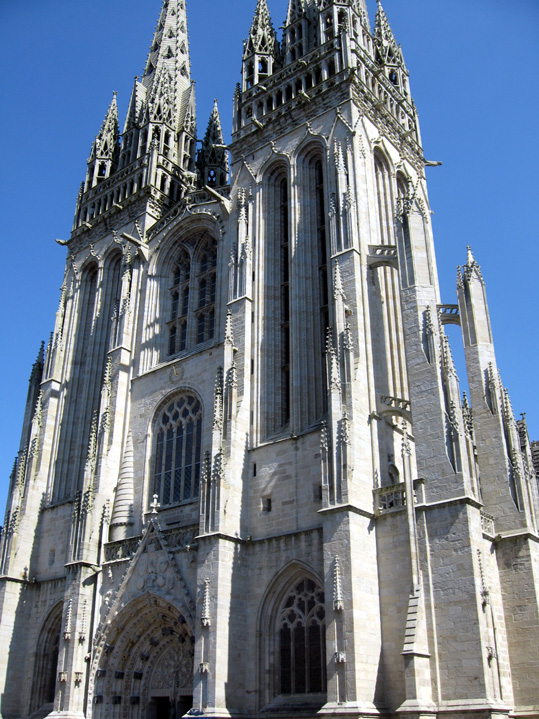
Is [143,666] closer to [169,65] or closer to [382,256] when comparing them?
[382,256]

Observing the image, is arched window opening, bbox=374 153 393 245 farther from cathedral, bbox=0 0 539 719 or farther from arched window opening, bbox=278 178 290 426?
arched window opening, bbox=278 178 290 426

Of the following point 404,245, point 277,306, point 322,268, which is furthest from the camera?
point 277,306

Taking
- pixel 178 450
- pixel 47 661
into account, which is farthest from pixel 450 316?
pixel 47 661

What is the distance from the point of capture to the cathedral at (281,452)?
67.3ft

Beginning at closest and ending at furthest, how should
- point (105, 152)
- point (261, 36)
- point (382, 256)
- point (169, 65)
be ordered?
point (382, 256), point (261, 36), point (105, 152), point (169, 65)

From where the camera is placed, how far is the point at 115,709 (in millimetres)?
25672

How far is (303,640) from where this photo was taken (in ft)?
73.5

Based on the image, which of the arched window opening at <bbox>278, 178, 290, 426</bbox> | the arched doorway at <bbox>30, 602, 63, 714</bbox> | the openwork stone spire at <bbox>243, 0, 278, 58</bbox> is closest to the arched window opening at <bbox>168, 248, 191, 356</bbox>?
the arched window opening at <bbox>278, 178, 290, 426</bbox>

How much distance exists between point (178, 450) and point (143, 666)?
7.98m

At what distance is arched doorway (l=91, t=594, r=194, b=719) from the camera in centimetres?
2522

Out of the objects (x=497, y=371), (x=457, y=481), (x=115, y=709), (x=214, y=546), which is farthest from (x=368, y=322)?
(x=115, y=709)

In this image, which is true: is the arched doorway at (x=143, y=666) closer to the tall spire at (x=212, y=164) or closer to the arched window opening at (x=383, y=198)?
the arched window opening at (x=383, y=198)

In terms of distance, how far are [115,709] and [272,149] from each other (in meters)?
22.5

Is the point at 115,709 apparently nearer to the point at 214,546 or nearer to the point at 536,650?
the point at 214,546
